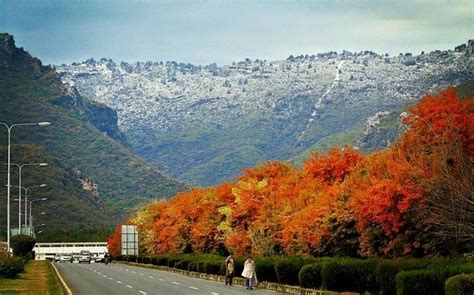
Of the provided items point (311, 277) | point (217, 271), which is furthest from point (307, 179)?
point (311, 277)

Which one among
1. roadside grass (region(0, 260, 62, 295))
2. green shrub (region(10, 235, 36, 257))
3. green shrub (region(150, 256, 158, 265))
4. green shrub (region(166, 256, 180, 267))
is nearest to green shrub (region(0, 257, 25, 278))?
roadside grass (region(0, 260, 62, 295))

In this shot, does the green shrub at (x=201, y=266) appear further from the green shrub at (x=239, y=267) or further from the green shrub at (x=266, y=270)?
the green shrub at (x=266, y=270)

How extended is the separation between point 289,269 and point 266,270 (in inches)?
205

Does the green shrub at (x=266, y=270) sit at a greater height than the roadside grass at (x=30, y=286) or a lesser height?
greater

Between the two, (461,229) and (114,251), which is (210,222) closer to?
(461,229)

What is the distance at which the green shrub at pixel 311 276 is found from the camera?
43.8 meters

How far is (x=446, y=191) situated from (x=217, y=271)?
26.9m

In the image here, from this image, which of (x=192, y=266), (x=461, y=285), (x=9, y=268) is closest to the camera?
(x=461, y=285)

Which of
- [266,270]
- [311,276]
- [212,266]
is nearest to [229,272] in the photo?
[266,270]

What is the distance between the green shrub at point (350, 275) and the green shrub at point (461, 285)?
34.1ft

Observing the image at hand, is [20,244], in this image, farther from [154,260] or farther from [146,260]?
[146,260]

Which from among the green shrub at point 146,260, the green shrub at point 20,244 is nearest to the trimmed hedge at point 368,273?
the green shrub at point 20,244

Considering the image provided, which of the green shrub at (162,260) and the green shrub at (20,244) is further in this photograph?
the green shrub at (162,260)

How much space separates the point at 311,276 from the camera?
4416cm
